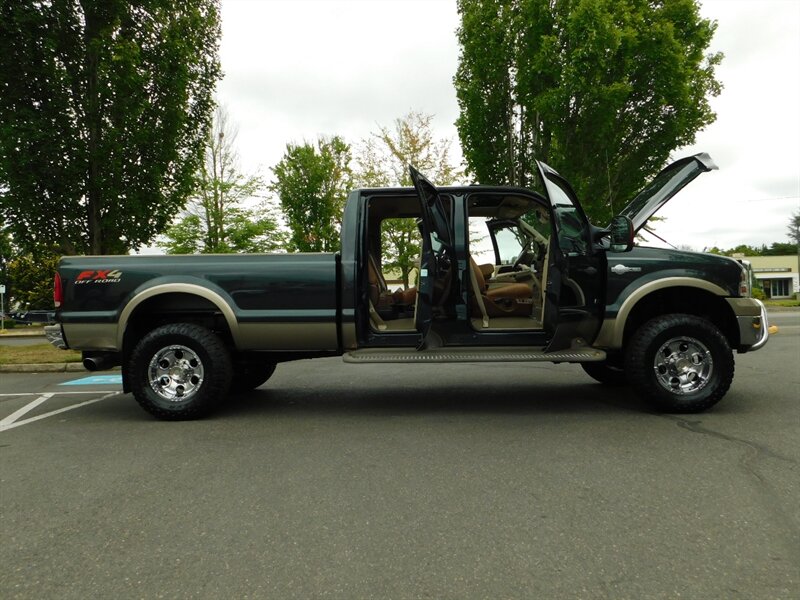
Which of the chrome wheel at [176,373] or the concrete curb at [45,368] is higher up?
the chrome wheel at [176,373]

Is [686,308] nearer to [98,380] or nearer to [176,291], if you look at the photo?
[176,291]

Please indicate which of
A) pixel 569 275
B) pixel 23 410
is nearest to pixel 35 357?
pixel 23 410

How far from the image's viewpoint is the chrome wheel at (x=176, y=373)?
518 centimetres

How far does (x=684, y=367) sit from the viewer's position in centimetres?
510

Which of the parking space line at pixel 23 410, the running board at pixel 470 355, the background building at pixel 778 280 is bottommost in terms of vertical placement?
the background building at pixel 778 280

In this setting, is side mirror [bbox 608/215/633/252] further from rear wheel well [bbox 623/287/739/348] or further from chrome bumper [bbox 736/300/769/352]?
chrome bumper [bbox 736/300/769/352]

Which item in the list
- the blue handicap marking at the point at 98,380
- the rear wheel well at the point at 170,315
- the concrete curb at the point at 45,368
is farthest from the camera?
the concrete curb at the point at 45,368

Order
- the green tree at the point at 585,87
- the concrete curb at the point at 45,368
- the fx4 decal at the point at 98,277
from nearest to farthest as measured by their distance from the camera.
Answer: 1. the fx4 decal at the point at 98,277
2. the concrete curb at the point at 45,368
3. the green tree at the point at 585,87

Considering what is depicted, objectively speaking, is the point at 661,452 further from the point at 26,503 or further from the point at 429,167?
the point at 429,167

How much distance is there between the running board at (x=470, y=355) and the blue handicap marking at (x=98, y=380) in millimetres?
4708

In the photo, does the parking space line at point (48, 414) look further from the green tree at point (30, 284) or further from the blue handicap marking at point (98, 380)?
the green tree at point (30, 284)

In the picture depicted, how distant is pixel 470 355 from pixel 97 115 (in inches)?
414

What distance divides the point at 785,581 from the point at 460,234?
11.9 ft

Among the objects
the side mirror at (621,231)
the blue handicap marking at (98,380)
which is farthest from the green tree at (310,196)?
the side mirror at (621,231)
